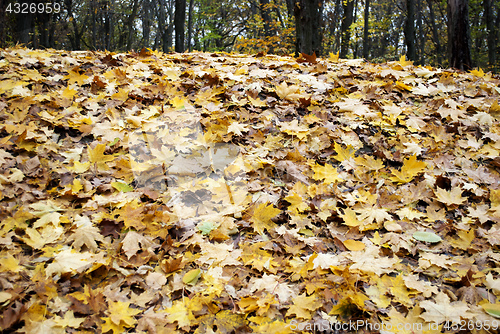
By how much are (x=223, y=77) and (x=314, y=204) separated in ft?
6.87

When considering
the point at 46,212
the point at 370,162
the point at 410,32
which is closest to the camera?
the point at 46,212

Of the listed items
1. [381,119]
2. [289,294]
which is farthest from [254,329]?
[381,119]

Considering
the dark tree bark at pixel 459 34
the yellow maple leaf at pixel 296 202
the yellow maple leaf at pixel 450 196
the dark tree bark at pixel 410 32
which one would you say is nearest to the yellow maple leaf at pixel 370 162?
the yellow maple leaf at pixel 450 196

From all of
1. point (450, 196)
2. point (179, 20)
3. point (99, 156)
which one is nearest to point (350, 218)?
point (450, 196)

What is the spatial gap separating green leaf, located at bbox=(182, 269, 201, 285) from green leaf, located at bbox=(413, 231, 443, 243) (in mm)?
1472

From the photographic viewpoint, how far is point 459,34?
15.3 feet

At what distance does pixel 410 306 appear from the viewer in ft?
5.23

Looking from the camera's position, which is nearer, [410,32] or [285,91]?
[285,91]

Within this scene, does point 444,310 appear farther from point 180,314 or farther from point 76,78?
point 76,78

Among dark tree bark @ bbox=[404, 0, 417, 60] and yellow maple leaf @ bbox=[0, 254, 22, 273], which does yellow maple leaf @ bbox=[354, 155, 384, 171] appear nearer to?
yellow maple leaf @ bbox=[0, 254, 22, 273]

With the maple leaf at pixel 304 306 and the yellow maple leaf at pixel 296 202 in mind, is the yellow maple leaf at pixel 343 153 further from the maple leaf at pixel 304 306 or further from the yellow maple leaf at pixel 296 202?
the maple leaf at pixel 304 306

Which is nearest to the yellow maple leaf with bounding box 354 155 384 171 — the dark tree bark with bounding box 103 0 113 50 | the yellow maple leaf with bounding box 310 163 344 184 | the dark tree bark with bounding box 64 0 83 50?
the yellow maple leaf with bounding box 310 163 344 184

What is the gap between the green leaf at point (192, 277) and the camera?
1698mm

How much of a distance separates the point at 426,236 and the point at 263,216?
1.12m
